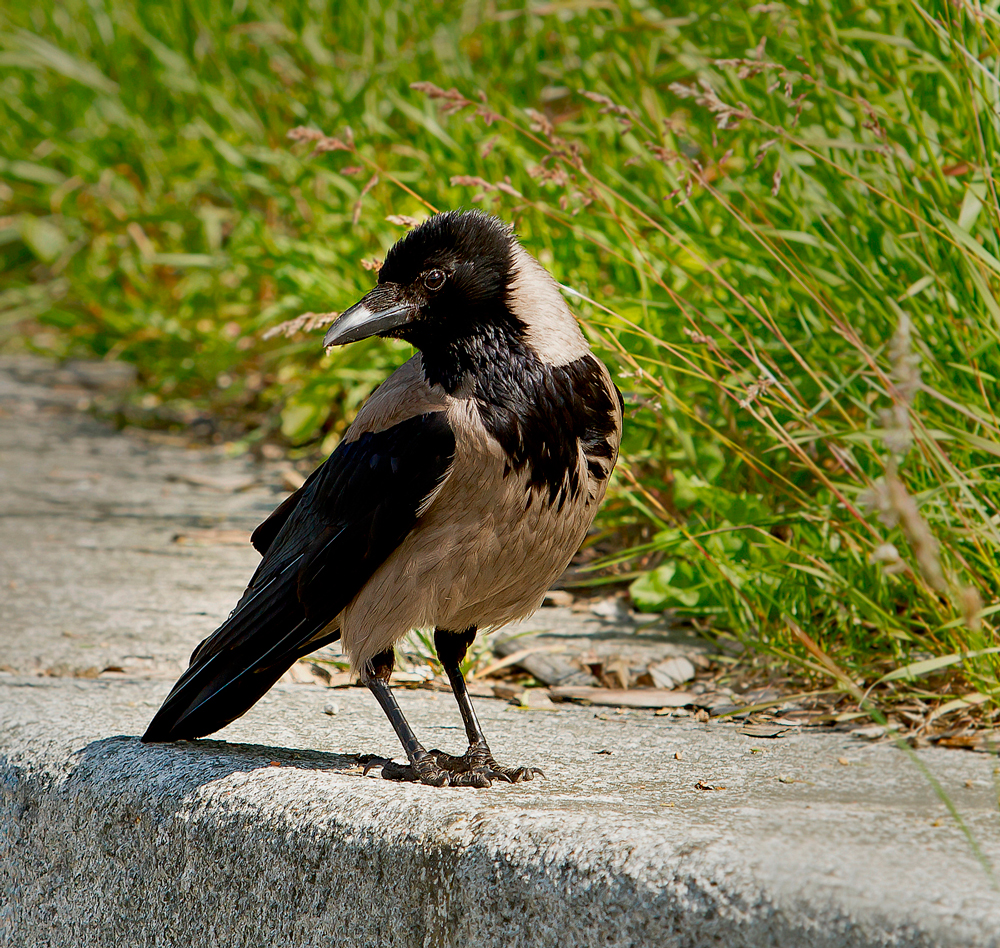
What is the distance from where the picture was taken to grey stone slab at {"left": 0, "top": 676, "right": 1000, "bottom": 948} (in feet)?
4.78

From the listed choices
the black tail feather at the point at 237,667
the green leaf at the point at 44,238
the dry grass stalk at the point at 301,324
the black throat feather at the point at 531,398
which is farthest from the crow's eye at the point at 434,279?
the green leaf at the point at 44,238

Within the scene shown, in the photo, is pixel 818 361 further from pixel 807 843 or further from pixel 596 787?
pixel 807 843

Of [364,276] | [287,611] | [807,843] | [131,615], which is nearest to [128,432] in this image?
[364,276]

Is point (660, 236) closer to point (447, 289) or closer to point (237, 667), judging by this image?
point (447, 289)

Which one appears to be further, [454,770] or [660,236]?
[660,236]

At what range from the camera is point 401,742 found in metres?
2.23

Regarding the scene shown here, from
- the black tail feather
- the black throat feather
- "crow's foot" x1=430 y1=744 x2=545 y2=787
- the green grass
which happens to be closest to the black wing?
the black tail feather

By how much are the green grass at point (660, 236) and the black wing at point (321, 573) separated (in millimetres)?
485

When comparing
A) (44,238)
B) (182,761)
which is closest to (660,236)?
(182,761)

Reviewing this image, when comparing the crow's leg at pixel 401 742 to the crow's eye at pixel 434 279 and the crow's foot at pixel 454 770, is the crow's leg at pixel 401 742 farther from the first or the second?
the crow's eye at pixel 434 279

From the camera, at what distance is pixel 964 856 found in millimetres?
1495

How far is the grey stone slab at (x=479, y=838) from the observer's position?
1.46 m

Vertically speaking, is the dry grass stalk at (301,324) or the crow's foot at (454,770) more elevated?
the dry grass stalk at (301,324)

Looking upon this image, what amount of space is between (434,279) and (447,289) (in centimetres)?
3
